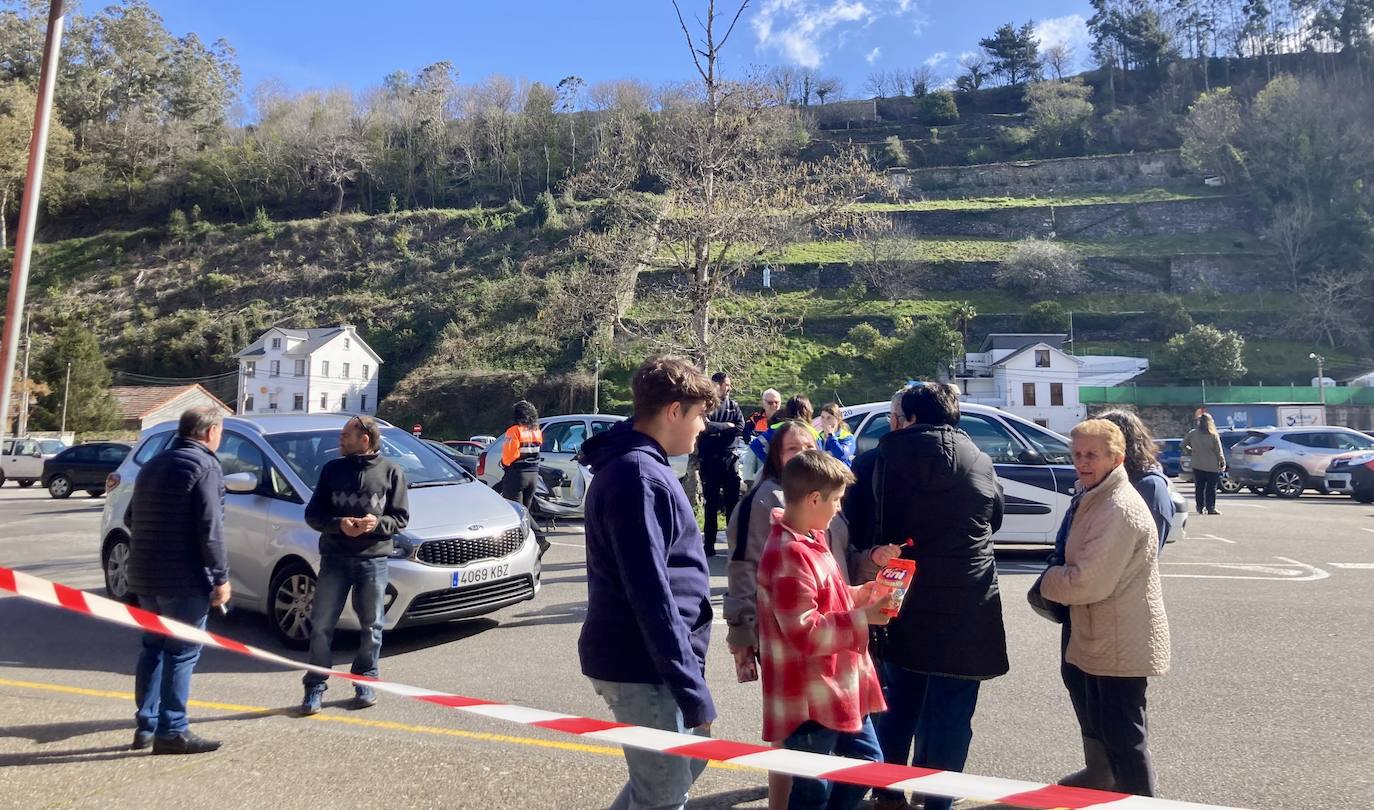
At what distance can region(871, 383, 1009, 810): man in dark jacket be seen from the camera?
339 cm

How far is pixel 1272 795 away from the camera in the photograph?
12.3ft

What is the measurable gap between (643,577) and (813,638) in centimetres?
67

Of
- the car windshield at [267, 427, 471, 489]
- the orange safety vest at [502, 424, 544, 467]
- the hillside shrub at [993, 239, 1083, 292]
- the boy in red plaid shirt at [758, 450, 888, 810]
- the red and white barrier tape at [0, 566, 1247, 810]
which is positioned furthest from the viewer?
the hillside shrub at [993, 239, 1083, 292]

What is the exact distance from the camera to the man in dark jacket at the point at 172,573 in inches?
173

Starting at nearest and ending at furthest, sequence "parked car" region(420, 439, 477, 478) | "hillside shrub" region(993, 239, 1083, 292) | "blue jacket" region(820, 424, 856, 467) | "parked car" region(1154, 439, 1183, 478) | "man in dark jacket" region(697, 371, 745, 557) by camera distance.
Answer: "blue jacket" region(820, 424, 856, 467) → "parked car" region(420, 439, 477, 478) → "man in dark jacket" region(697, 371, 745, 557) → "parked car" region(1154, 439, 1183, 478) → "hillside shrub" region(993, 239, 1083, 292)

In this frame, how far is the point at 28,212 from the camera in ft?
8.76

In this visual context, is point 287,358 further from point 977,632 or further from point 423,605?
point 977,632

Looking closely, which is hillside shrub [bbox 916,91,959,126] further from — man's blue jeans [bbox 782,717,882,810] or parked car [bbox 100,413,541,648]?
man's blue jeans [bbox 782,717,882,810]

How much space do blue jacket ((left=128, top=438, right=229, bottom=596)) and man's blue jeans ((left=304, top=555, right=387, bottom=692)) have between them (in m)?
0.67

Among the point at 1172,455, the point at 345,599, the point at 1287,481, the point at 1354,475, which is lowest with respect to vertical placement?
the point at 1172,455

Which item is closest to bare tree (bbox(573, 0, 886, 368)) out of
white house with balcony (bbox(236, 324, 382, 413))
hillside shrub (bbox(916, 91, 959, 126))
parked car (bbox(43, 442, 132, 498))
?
parked car (bbox(43, 442, 132, 498))

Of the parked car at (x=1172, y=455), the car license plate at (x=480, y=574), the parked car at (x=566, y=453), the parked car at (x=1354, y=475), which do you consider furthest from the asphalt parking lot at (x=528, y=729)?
the parked car at (x=1172, y=455)

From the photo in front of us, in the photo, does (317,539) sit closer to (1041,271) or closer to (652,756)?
(652,756)

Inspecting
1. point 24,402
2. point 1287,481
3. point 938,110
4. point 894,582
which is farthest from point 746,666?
point 938,110
